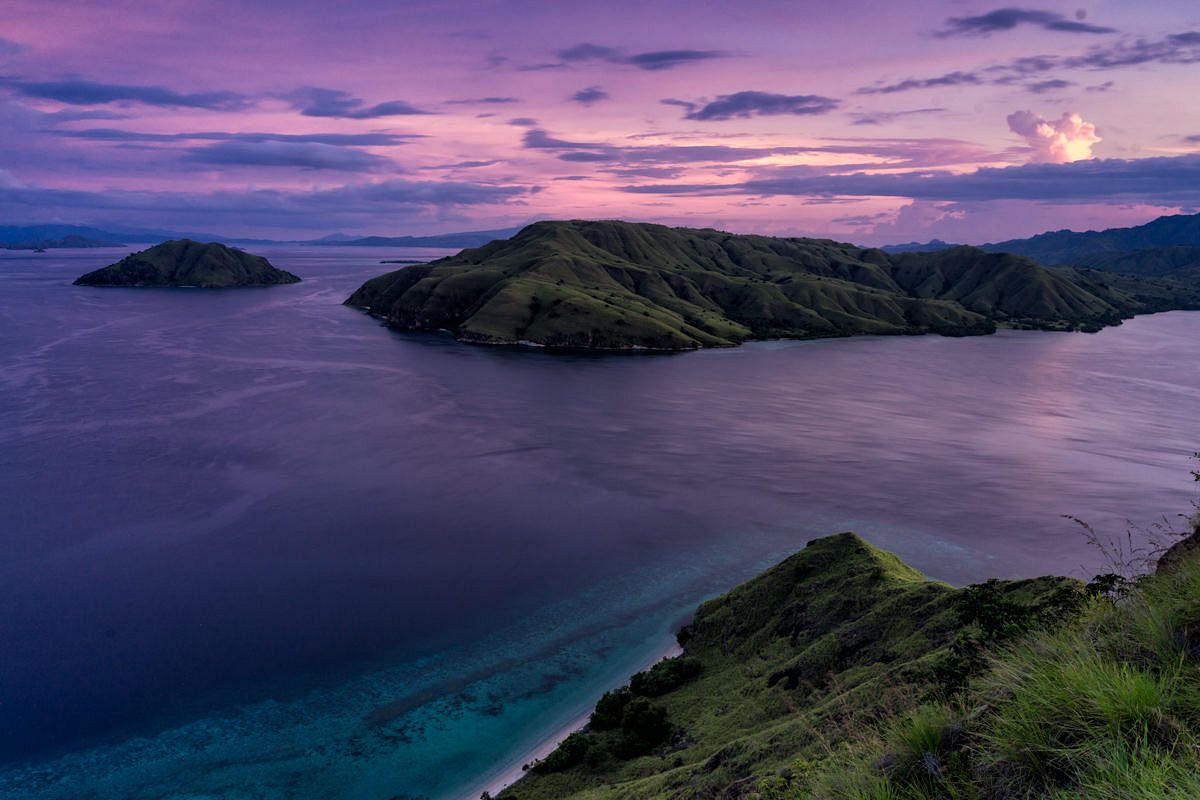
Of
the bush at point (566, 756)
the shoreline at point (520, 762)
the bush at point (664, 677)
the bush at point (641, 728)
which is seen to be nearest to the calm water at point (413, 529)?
the shoreline at point (520, 762)

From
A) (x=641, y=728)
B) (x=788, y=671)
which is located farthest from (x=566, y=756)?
(x=788, y=671)

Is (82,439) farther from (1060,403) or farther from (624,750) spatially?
(1060,403)

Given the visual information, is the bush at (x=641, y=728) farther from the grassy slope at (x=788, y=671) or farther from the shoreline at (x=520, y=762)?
the shoreline at (x=520, y=762)

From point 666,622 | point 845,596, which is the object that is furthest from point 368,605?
point 845,596

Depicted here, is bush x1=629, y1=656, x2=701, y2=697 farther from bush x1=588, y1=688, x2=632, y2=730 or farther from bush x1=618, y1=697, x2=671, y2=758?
bush x1=618, y1=697, x2=671, y2=758

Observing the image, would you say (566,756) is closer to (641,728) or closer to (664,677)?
(641,728)

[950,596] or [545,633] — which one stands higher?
[950,596]
